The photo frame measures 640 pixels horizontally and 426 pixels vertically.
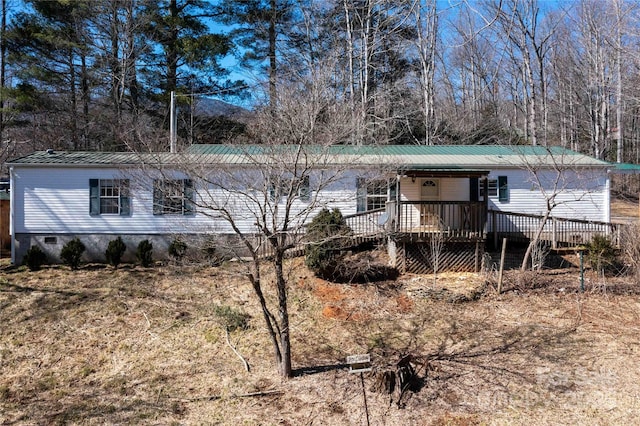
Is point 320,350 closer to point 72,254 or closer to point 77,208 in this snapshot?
point 72,254

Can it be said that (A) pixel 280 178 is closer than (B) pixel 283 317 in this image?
Yes

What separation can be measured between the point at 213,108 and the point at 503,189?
15799 millimetres

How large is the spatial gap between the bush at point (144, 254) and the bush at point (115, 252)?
0.50 m

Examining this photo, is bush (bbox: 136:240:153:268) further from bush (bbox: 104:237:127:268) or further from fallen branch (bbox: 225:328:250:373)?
fallen branch (bbox: 225:328:250:373)

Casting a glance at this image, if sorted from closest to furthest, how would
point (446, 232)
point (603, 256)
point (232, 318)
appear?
1. point (232, 318)
2. point (603, 256)
3. point (446, 232)

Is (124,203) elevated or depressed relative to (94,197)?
depressed

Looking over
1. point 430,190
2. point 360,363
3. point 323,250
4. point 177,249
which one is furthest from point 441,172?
point 177,249

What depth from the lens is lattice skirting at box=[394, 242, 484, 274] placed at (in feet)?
40.4

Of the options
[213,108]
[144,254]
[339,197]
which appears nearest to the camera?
[339,197]

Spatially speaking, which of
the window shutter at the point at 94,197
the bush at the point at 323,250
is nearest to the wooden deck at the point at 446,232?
the bush at the point at 323,250

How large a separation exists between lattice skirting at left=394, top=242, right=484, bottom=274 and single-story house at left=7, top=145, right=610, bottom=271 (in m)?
0.03

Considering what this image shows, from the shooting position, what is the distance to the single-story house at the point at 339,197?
12258 mm

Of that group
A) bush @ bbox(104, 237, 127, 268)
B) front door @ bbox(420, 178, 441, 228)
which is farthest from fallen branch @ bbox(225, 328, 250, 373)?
front door @ bbox(420, 178, 441, 228)

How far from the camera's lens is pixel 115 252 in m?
13.3
